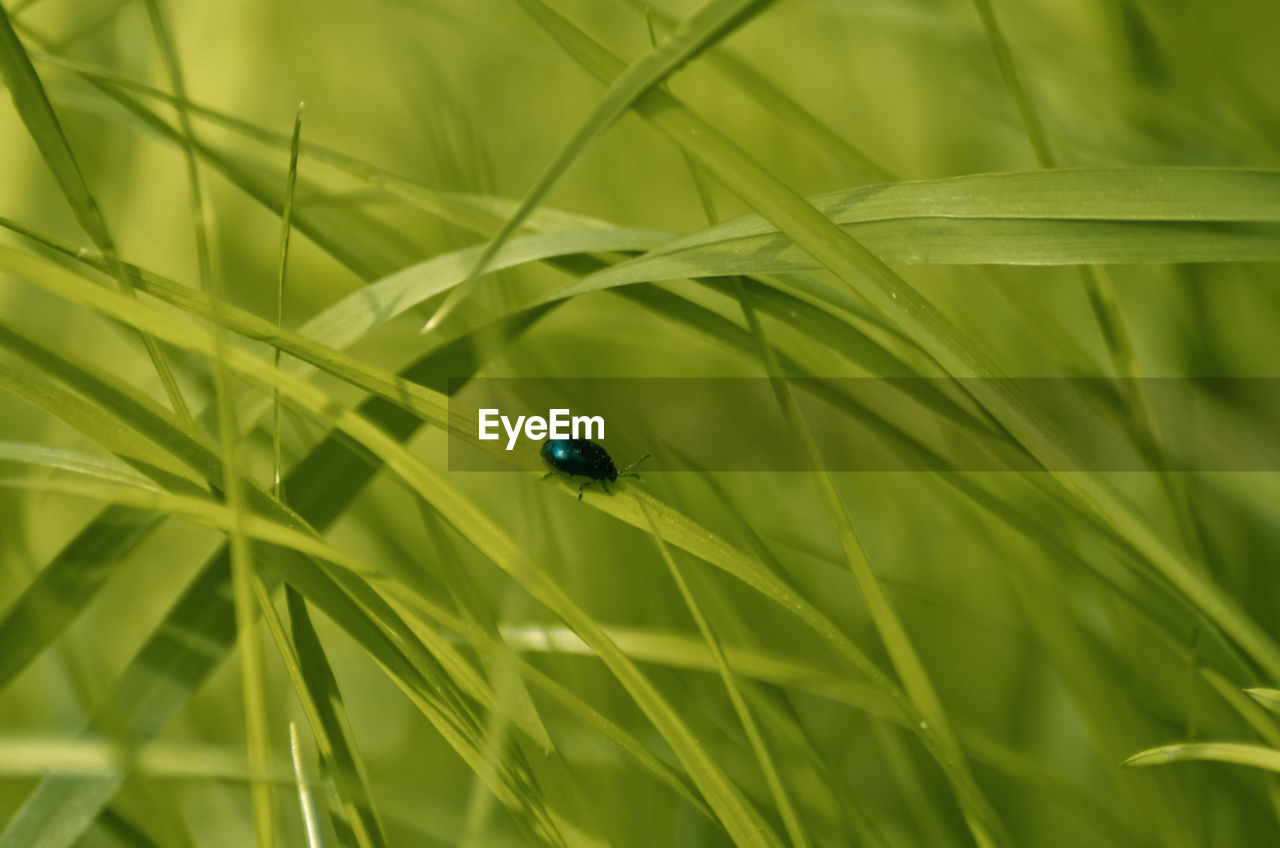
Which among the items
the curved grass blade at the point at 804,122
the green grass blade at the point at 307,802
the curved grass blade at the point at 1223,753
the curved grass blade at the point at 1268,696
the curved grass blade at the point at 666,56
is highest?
the curved grass blade at the point at 804,122

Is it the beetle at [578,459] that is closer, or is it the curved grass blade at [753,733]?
the curved grass blade at [753,733]

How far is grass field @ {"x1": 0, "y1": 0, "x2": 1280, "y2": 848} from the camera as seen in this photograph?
2.02 feet

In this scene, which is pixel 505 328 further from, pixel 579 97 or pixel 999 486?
pixel 579 97

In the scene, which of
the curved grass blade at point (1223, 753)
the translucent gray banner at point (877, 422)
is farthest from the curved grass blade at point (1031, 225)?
the curved grass blade at point (1223, 753)

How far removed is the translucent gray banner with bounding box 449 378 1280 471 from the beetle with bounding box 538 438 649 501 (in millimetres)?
20

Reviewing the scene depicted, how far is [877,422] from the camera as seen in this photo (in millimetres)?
708

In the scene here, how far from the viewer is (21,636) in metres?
0.69

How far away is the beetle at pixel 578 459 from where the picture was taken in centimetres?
79

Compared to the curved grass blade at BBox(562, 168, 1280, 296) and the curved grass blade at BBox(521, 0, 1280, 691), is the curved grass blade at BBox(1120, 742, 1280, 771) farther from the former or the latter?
the curved grass blade at BBox(562, 168, 1280, 296)

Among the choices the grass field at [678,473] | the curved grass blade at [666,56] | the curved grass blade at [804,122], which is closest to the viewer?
the curved grass blade at [666,56]

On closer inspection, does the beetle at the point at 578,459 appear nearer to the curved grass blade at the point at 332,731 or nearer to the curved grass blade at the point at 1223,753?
the curved grass blade at the point at 332,731

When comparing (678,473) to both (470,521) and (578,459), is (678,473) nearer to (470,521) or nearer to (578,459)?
(578,459)

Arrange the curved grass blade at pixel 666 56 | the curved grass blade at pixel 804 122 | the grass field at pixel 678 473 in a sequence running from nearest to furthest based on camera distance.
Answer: the curved grass blade at pixel 666 56
the grass field at pixel 678 473
the curved grass blade at pixel 804 122

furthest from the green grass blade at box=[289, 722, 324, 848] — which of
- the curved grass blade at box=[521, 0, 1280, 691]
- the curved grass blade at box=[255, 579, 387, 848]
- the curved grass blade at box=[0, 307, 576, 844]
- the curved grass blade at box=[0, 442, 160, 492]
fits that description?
the curved grass blade at box=[521, 0, 1280, 691]
